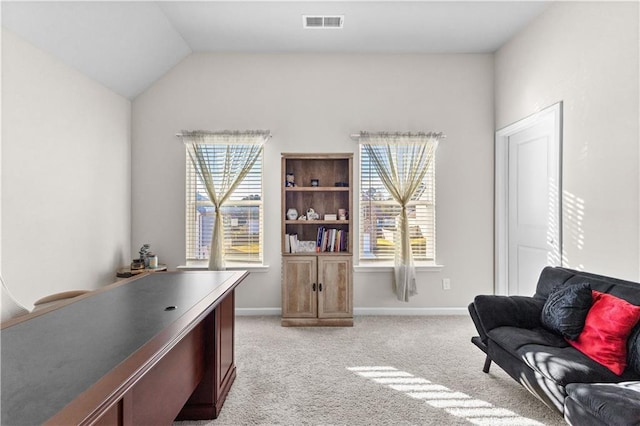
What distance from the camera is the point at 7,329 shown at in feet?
4.60

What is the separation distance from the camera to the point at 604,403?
5.12ft

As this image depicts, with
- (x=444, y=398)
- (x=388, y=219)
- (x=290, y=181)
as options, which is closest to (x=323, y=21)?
(x=290, y=181)

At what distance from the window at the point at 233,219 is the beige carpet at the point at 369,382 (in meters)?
1.00

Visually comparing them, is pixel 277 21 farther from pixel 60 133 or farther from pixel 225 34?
pixel 60 133

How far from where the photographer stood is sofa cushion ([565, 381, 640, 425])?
4.83ft

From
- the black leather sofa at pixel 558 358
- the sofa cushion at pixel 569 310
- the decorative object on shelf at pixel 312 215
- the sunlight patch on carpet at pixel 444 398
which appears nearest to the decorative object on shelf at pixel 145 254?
the decorative object on shelf at pixel 312 215

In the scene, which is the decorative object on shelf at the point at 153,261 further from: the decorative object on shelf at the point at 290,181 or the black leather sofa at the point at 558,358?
the black leather sofa at the point at 558,358

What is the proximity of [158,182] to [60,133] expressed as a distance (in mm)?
1256

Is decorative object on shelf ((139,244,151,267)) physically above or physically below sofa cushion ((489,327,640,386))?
above

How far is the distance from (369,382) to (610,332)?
153cm

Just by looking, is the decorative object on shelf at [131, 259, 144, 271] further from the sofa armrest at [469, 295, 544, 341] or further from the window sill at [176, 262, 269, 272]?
the sofa armrest at [469, 295, 544, 341]

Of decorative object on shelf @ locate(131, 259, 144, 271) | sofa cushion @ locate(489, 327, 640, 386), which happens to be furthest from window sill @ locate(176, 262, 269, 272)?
sofa cushion @ locate(489, 327, 640, 386)

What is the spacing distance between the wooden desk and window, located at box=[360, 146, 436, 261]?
2.19 meters

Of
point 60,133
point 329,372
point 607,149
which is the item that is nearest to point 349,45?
point 607,149
